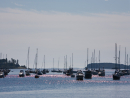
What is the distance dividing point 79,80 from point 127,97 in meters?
76.0

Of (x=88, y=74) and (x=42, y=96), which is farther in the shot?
(x=88, y=74)

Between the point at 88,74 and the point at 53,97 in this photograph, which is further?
the point at 88,74

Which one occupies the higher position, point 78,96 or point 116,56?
point 116,56

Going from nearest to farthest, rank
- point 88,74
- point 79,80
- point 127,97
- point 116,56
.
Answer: point 127,97 < point 79,80 < point 88,74 < point 116,56

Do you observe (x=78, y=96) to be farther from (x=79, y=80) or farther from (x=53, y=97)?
(x=79, y=80)

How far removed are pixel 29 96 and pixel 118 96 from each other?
24639 mm

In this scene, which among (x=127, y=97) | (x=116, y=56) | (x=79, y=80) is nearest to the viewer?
(x=127, y=97)

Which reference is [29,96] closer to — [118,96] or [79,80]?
[118,96]

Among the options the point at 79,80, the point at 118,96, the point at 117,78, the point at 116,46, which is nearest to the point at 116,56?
the point at 116,46

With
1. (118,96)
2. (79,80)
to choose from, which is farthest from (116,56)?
(118,96)

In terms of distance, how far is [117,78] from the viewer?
162 meters

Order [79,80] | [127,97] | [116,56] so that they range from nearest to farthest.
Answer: [127,97]
[79,80]
[116,56]

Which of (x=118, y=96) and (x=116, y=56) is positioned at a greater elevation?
(x=116, y=56)

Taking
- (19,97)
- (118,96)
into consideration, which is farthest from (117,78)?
(19,97)
